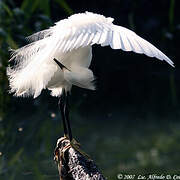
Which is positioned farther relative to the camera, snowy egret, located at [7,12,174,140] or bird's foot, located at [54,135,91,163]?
bird's foot, located at [54,135,91,163]

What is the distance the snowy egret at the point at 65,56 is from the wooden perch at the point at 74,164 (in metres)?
0.10

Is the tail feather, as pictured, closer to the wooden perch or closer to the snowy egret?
the snowy egret

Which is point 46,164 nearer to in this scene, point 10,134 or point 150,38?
point 10,134

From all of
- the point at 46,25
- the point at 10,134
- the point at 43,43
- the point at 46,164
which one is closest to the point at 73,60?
the point at 43,43

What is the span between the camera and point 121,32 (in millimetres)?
1872

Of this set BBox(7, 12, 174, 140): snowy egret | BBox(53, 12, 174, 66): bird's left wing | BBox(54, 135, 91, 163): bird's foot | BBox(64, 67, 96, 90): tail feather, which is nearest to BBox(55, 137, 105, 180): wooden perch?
BBox(54, 135, 91, 163): bird's foot

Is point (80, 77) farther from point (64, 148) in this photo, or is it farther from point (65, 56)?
point (64, 148)

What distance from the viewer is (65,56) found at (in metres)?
2.01

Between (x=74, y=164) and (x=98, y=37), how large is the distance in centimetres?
44

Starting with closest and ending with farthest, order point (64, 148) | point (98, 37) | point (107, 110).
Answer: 1. point (98, 37)
2. point (64, 148)
3. point (107, 110)

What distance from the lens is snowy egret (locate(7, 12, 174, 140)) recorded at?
71.5 inches

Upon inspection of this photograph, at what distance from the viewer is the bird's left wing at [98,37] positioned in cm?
175

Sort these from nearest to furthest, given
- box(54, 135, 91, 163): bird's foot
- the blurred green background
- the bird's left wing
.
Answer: the bird's left wing
box(54, 135, 91, 163): bird's foot
the blurred green background

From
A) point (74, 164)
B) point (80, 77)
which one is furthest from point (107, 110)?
point (74, 164)
